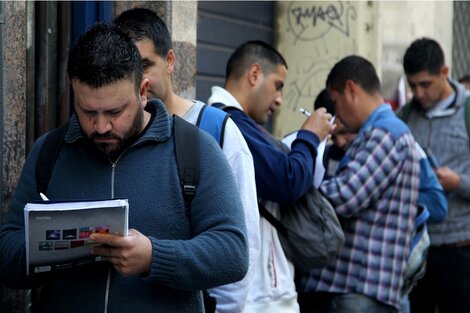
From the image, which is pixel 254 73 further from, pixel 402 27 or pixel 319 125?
pixel 402 27

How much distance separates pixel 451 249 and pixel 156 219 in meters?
3.23

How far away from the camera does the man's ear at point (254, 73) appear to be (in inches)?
182

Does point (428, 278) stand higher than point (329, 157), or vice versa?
point (329, 157)

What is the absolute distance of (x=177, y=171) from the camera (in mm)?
3018

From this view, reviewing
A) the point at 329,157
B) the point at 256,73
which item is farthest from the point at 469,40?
the point at 256,73

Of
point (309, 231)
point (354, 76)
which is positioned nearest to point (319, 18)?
point (354, 76)

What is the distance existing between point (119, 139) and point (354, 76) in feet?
7.88

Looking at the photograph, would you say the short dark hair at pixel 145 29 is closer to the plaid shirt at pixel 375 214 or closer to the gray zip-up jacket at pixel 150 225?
the gray zip-up jacket at pixel 150 225

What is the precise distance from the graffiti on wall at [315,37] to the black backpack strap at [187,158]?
423 centimetres

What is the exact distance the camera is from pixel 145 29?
12.2ft

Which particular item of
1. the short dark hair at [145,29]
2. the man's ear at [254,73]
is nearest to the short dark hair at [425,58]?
the man's ear at [254,73]

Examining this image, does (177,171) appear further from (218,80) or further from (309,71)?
(309,71)

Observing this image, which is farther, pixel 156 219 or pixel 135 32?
pixel 135 32

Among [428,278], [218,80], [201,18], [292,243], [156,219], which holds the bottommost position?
[428,278]
